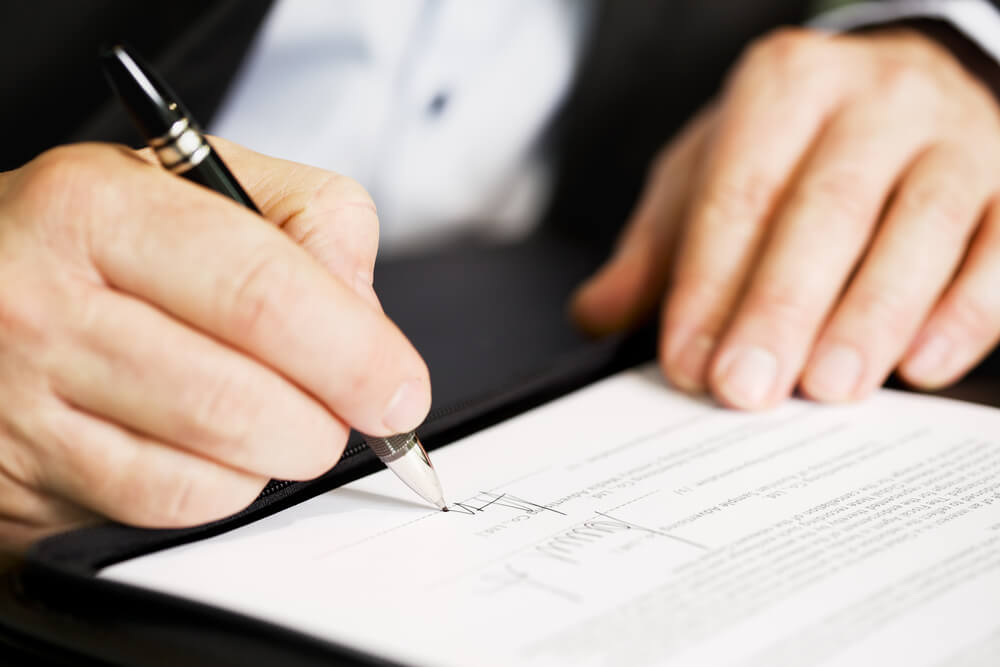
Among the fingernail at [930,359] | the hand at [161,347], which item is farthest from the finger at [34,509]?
the fingernail at [930,359]

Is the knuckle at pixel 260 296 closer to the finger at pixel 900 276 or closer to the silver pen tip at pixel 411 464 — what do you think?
the silver pen tip at pixel 411 464

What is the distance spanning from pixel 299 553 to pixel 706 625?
0.15m

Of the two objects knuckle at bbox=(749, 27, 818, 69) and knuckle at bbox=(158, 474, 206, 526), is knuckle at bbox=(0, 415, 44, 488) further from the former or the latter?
knuckle at bbox=(749, 27, 818, 69)

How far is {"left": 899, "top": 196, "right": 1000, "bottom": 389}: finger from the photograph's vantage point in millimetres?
483

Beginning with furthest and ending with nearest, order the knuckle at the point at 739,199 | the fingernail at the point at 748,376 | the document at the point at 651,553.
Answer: the knuckle at the point at 739,199
the fingernail at the point at 748,376
the document at the point at 651,553

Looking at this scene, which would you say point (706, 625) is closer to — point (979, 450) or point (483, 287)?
point (979, 450)

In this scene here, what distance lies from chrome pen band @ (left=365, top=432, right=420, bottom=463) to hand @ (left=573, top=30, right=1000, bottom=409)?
0.65 feet

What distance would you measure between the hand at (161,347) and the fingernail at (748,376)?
0.21 m

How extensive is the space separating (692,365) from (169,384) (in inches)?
11.8

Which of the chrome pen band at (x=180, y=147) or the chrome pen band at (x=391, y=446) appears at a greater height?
the chrome pen band at (x=180, y=147)

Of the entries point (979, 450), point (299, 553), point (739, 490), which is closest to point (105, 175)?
point (299, 553)

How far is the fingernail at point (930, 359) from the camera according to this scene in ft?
1.58

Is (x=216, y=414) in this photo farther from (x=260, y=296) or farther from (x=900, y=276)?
(x=900, y=276)

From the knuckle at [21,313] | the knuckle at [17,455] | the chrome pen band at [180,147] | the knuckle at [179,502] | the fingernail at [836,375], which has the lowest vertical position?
the fingernail at [836,375]
